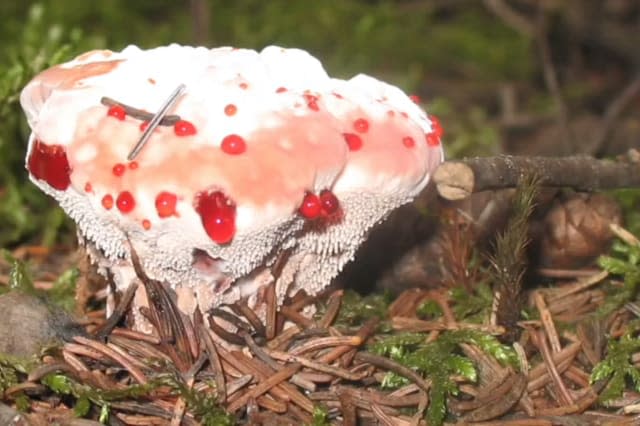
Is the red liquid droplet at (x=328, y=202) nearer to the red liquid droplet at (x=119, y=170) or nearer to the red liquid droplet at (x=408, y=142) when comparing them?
the red liquid droplet at (x=408, y=142)

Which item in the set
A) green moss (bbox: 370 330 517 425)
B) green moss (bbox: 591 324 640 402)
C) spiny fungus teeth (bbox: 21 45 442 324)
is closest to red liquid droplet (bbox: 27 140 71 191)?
spiny fungus teeth (bbox: 21 45 442 324)

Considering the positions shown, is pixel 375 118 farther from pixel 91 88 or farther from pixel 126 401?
pixel 126 401

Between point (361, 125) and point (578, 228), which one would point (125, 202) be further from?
point (578, 228)

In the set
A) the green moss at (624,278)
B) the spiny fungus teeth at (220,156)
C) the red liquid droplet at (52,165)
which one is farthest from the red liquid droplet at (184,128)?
the green moss at (624,278)

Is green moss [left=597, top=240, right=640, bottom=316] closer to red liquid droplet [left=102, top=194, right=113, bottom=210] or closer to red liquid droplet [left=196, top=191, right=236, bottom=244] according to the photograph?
red liquid droplet [left=196, top=191, right=236, bottom=244]

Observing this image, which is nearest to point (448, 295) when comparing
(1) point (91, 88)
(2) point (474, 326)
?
(2) point (474, 326)

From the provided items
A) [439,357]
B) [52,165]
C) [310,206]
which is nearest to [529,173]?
[439,357]
